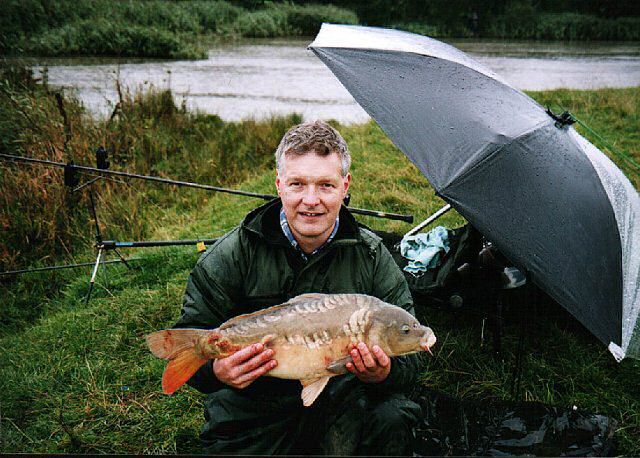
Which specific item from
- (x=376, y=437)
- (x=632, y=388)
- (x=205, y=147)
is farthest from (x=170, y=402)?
(x=205, y=147)

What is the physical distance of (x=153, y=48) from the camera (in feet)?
48.7

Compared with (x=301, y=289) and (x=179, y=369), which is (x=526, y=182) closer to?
(x=301, y=289)

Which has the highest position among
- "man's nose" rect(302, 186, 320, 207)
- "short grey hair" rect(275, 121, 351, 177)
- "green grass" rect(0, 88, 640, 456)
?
"short grey hair" rect(275, 121, 351, 177)

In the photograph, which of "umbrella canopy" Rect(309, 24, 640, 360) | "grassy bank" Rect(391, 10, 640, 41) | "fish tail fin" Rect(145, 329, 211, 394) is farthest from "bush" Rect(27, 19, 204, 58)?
"fish tail fin" Rect(145, 329, 211, 394)

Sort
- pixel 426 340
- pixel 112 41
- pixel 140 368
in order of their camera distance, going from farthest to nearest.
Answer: pixel 112 41
pixel 140 368
pixel 426 340

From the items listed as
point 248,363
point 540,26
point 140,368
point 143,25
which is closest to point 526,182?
point 248,363

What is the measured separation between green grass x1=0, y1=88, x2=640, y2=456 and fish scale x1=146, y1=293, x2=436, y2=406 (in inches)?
38.3

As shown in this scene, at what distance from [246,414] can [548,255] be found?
1.26m

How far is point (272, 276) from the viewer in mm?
1876

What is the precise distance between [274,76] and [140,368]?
10.5m

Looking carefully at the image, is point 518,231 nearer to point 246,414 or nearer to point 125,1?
point 246,414

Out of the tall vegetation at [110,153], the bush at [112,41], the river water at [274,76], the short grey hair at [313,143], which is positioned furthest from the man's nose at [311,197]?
the bush at [112,41]

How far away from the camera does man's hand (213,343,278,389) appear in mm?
1523

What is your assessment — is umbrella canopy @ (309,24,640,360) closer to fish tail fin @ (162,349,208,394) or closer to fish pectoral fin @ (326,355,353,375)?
fish pectoral fin @ (326,355,353,375)
